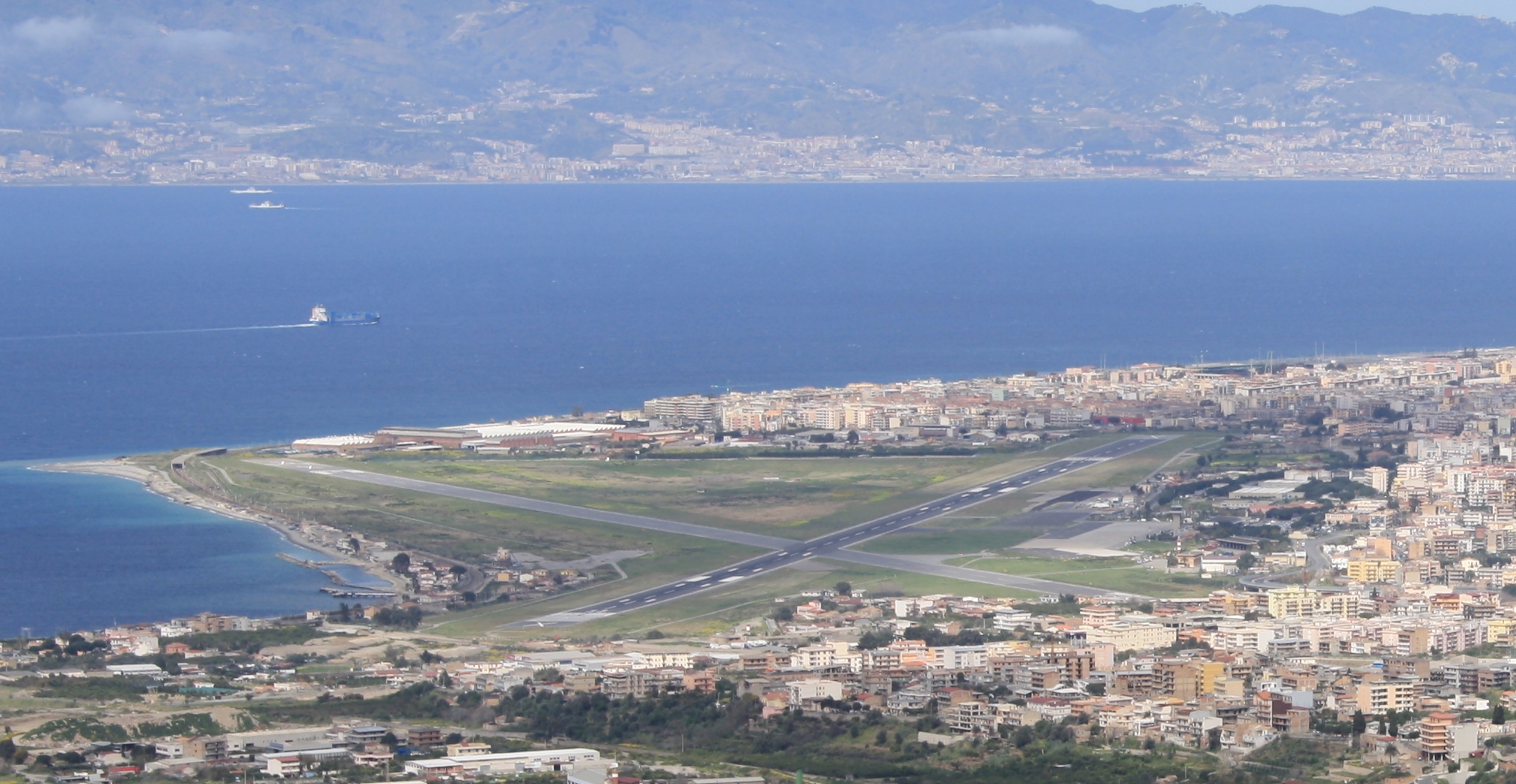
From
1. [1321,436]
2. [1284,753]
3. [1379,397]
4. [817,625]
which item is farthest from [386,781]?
[1379,397]

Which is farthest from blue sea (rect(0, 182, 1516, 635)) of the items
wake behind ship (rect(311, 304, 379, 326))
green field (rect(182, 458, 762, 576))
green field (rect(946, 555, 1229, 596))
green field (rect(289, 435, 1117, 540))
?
green field (rect(946, 555, 1229, 596))

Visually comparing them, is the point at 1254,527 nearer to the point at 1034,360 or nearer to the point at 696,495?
the point at 696,495

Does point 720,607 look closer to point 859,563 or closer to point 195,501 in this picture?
point 859,563

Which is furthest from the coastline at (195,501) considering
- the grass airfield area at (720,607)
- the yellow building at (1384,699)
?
the yellow building at (1384,699)

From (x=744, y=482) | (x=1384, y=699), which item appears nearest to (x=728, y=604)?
(x=1384, y=699)

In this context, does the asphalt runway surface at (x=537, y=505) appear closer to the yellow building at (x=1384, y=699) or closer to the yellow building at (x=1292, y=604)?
the yellow building at (x=1292, y=604)

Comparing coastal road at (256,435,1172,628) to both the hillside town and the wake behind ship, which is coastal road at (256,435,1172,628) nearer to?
the hillside town

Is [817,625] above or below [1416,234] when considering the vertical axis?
below
